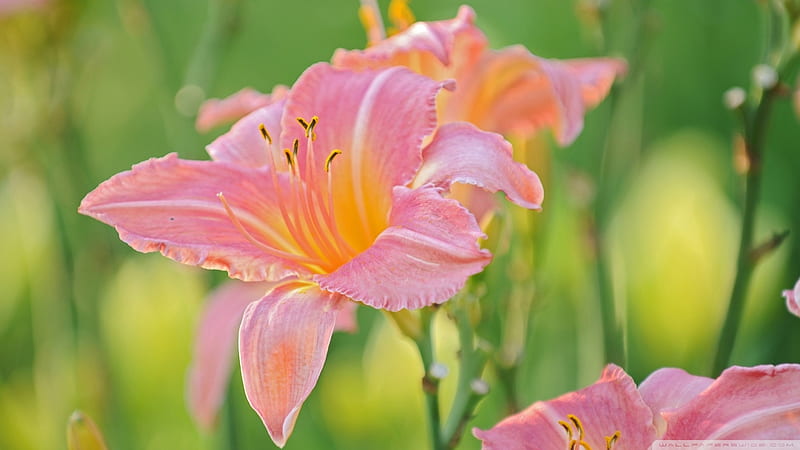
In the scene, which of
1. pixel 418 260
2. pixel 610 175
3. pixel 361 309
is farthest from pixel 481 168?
pixel 361 309

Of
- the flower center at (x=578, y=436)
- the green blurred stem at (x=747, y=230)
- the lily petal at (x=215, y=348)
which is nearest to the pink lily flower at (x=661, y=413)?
the flower center at (x=578, y=436)

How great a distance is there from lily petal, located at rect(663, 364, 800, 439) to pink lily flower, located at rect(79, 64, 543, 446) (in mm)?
114

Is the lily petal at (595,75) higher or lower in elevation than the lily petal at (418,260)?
higher

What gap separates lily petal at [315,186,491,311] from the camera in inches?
17.4

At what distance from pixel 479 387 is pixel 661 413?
111 mm

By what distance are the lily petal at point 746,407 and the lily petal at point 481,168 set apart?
12 centimetres

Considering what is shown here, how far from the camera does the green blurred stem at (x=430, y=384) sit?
20.2 inches

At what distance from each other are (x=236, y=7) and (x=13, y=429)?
472mm

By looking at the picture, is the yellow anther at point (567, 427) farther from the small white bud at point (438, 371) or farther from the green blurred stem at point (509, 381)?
the green blurred stem at point (509, 381)

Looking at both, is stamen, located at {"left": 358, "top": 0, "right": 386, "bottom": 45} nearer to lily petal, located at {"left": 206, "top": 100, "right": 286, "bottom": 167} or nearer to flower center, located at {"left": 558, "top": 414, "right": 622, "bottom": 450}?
lily petal, located at {"left": 206, "top": 100, "right": 286, "bottom": 167}

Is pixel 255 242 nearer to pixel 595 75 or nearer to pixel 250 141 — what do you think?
pixel 250 141

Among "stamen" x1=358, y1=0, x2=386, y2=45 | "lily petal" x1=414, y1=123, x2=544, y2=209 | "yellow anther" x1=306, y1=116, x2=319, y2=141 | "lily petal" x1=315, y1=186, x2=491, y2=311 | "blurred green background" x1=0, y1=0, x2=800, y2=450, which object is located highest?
"stamen" x1=358, y1=0, x2=386, y2=45

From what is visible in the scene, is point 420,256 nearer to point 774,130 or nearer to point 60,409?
point 60,409

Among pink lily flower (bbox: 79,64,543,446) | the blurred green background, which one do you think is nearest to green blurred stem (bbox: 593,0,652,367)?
the blurred green background
